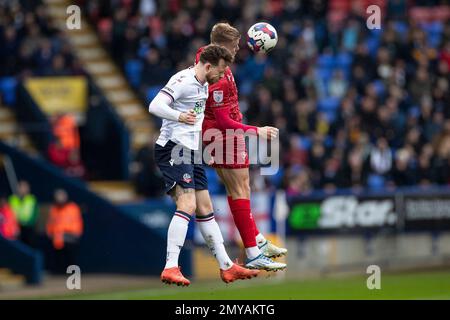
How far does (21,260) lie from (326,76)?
8994mm

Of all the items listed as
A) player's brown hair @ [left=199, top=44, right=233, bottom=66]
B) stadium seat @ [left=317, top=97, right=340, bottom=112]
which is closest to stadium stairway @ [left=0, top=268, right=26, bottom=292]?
stadium seat @ [left=317, top=97, right=340, bottom=112]

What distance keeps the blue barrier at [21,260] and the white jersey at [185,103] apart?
9.93 meters

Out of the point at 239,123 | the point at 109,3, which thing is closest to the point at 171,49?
the point at 109,3

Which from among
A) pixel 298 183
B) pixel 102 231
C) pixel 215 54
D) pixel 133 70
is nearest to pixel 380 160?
pixel 298 183

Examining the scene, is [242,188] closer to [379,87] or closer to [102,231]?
[102,231]

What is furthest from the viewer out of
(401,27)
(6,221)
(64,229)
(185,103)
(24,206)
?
(401,27)

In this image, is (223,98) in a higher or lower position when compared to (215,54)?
lower

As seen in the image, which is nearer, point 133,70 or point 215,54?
point 215,54

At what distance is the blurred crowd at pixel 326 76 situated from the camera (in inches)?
997

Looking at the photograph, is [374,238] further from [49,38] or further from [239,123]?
[239,123]

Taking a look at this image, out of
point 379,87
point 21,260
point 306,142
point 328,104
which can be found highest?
point 379,87

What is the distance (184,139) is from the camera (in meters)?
12.6

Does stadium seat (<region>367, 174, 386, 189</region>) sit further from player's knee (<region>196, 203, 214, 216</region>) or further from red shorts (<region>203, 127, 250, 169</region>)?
player's knee (<region>196, 203, 214, 216</region>)

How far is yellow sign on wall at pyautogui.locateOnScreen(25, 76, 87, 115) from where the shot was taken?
2469 cm
